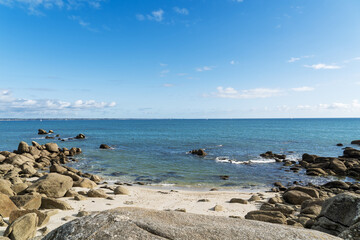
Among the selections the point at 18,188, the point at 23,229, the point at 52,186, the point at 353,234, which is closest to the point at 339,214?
the point at 353,234

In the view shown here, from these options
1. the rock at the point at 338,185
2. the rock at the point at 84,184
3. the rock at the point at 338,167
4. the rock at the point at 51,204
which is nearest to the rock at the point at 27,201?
the rock at the point at 51,204

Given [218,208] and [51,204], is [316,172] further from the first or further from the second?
[51,204]

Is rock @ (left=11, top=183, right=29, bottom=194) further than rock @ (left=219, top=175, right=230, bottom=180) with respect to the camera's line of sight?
No

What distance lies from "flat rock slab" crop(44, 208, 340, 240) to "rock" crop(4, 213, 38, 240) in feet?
17.9

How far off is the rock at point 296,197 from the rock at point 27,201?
52.9 ft

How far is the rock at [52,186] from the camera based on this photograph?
1451 centimetres

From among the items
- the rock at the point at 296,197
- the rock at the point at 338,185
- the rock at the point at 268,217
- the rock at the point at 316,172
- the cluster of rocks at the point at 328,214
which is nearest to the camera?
the cluster of rocks at the point at 328,214

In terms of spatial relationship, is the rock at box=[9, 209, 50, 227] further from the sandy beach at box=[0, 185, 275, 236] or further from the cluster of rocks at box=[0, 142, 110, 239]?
the sandy beach at box=[0, 185, 275, 236]

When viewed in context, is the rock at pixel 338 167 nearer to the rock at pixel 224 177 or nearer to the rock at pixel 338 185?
the rock at pixel 338 185

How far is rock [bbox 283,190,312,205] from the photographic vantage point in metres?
16.0

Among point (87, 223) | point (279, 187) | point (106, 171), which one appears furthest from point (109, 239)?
point (106, 171)

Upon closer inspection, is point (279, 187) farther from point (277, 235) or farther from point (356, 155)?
point (356, 155)

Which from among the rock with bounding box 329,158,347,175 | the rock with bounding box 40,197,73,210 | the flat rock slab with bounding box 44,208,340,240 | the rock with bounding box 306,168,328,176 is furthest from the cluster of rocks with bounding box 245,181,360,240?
the rock with bounding box 329,158,347,175

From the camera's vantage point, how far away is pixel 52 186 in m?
15.1
